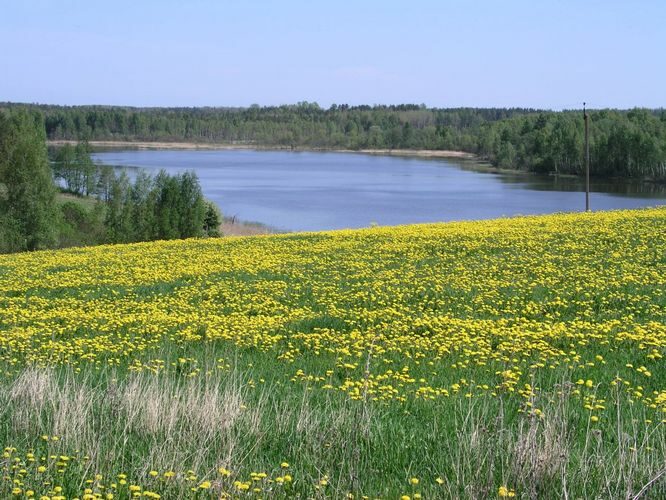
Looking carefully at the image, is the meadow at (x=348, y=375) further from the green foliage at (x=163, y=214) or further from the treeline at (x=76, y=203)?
the green foliage at (x=163, y=214)

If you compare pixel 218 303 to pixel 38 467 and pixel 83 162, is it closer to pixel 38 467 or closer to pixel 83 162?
pixel 38 467

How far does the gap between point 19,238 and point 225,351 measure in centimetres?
4130

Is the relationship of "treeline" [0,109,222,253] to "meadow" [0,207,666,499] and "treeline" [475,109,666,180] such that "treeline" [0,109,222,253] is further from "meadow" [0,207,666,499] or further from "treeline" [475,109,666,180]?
"treeline" [475,109,666,180]

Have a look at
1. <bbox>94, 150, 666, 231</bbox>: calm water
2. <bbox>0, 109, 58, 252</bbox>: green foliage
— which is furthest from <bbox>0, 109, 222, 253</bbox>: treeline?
<bbox>94, 150, 666, 231</bbox>: calm water

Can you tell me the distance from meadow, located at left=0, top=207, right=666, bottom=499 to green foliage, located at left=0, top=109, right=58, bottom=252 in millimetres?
30008

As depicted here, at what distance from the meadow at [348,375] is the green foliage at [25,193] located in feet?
98.5

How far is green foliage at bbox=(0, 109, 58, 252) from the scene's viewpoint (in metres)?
47.9

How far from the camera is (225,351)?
33.6ft

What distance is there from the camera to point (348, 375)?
873cm

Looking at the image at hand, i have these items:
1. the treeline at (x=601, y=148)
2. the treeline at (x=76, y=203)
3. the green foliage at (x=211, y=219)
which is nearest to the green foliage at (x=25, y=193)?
the treeline at (x=76, y=203)

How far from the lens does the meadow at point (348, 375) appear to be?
5.18 metres

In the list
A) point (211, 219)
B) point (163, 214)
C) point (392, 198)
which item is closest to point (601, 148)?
point (392, 198)

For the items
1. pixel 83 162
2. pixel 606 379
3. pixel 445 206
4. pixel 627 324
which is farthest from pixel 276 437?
pixel 83 162

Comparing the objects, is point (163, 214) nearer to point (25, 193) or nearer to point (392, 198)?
point (392, 198)
